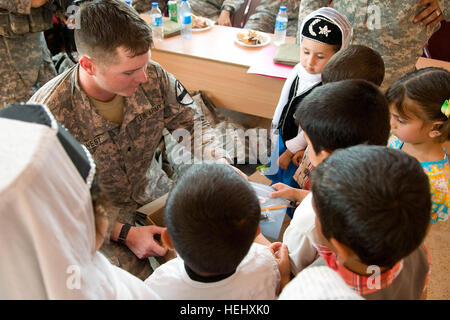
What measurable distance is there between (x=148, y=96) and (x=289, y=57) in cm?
114

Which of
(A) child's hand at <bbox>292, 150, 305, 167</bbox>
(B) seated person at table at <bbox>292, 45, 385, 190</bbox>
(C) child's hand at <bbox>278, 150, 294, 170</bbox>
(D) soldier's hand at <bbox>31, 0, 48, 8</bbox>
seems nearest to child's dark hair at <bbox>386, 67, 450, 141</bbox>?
(B) seated person at table at <bbox>292, 45, 385, 190</bbox>

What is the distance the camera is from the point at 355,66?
1461 mm

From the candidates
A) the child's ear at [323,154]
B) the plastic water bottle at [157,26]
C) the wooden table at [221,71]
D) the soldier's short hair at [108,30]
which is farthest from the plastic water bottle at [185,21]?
the child's ear at [323,154]

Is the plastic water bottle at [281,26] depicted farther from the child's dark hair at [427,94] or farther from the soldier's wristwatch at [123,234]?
the soldier's wristwatch at [123,234]

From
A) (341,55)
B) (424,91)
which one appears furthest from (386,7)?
(424,91)

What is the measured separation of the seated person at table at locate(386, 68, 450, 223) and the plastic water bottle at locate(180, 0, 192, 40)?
5.95 feet

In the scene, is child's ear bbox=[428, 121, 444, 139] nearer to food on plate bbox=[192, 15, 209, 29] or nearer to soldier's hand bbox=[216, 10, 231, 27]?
food on plate bbox=[192, 15, 209, 29]

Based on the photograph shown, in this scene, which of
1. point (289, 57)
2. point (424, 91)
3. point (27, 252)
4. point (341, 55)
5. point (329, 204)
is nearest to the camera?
point (27, 252)

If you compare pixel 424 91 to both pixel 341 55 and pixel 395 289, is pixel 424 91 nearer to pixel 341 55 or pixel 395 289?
pixel 341 55

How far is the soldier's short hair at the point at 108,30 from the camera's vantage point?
1287 millimetres

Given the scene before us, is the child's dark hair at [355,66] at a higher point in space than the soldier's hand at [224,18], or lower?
higher

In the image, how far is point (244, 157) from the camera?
8.52 feet

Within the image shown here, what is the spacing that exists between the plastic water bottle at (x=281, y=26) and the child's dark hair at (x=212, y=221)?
205cm

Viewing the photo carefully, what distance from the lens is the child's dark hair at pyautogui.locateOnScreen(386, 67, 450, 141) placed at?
4.21ft
